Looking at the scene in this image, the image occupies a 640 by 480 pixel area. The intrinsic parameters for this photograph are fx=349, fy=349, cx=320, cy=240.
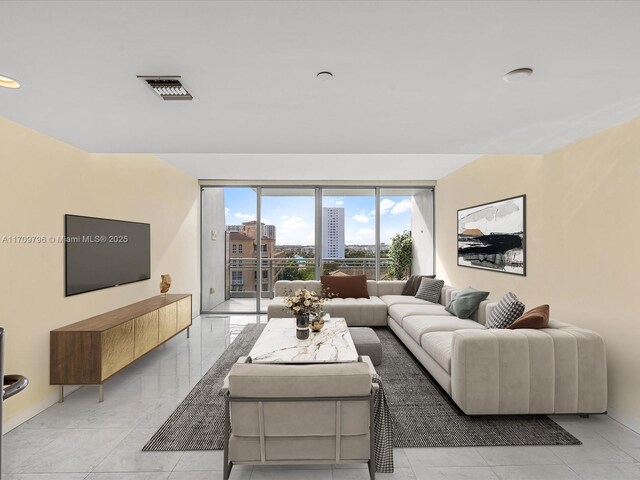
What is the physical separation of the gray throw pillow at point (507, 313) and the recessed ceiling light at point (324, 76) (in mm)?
2726

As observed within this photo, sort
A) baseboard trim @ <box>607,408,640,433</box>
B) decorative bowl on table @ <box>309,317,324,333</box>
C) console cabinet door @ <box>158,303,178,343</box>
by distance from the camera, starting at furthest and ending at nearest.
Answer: console cabinet door @ <box>158,303,178,343</box> → decorative bowl on table @ <box>309,317,324,333</box> → baseboard trim @ <box>607,408,640,433</box>

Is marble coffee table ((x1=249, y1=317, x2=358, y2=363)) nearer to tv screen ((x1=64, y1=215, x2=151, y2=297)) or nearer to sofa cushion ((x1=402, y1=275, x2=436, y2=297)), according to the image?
tv screen ((x1=64, y1=215, x2=151, y2=297))

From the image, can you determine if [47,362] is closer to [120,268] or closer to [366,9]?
[120,268]

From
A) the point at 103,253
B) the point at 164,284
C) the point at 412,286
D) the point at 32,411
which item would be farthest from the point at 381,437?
the point at 412,286

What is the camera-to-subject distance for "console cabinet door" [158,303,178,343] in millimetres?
4234

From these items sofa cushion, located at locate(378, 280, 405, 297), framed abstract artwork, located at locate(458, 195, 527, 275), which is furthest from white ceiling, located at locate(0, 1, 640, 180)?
sofa cushion, located at locate(378, 280, 405, 297)

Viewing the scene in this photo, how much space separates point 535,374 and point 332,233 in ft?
15.9

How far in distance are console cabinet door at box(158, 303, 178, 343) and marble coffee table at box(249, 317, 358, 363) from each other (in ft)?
4.35

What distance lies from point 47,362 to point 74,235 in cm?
117

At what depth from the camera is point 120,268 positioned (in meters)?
4.17

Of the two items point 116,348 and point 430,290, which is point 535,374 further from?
Answer: point 116,348

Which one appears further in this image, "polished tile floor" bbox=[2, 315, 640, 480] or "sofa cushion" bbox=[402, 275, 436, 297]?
"sofa cushion" bbox=[402, 275, 436, 297]

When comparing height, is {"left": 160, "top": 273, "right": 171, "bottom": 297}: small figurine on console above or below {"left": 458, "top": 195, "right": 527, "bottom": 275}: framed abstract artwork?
below

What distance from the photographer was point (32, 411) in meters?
2.90
